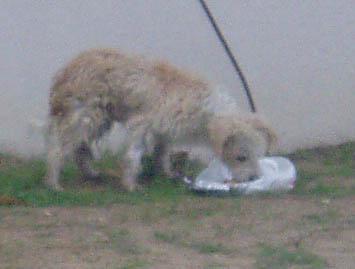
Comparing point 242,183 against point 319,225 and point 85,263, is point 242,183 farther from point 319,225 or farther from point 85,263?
point 85,263

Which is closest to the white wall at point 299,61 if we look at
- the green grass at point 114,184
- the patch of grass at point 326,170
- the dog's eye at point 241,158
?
the patch of grass at point 326,170

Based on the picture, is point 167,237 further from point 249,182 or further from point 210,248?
point 249,182

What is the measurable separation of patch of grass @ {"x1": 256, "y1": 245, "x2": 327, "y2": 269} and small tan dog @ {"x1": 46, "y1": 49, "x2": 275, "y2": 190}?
183 centimetres

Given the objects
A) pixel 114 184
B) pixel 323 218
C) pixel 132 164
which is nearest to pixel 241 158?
pixel 132 164

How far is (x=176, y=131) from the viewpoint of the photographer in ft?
28.9

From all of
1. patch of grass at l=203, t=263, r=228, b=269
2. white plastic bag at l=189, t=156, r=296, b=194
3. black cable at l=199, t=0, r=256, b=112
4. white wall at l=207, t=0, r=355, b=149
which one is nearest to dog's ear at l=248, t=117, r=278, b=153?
white plastic bag at l=189, t=156, r=296, b=194

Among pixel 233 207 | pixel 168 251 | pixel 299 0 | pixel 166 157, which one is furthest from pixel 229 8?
pixel 168 251

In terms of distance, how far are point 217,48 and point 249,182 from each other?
163 centimetres

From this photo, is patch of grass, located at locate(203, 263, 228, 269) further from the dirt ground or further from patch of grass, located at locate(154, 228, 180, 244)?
patch of grass, located at locate(154, 228, 180, 244)

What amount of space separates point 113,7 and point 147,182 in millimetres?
1551

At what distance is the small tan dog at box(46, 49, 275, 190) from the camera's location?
8758 millimetres

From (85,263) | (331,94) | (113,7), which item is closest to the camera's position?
(85,263)

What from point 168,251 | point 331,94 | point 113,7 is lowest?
point 331,94

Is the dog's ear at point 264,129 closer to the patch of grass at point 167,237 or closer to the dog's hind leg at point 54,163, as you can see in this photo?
the dog's hind leg at point 54,163
